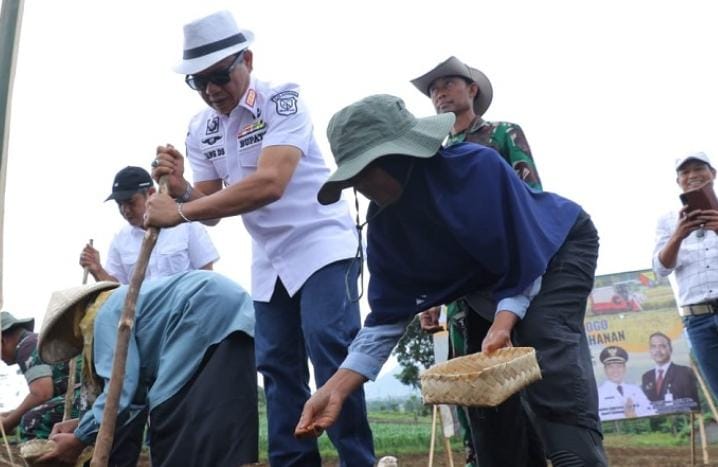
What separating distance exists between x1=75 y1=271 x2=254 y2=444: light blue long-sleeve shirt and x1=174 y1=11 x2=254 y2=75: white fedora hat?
2.55 feet

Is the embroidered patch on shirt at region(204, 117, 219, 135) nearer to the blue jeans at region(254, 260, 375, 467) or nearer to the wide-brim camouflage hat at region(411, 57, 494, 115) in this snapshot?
the blue jeans at region(254, 260, 375, 467)

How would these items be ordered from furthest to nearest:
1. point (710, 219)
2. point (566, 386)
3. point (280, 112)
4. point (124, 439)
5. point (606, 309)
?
point (606, 309) → point (710, 219) → point (124, 439) → point (280, 112) → point (566, 386)

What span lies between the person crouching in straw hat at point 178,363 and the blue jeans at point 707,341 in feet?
8.00

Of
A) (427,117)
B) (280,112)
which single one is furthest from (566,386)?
(280,112)

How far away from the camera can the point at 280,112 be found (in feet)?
12.7

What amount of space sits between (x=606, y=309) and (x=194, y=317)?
6.51 meters

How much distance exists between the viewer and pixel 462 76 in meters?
4.30

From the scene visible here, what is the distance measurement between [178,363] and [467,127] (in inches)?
54.5

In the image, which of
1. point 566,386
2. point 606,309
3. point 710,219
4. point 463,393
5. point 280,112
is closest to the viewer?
point 463,393

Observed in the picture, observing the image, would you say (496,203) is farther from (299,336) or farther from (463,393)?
(299,336)

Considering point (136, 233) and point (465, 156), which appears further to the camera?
point (136, 233)

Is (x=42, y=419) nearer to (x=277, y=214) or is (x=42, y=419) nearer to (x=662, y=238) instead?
(x=277, y=214)

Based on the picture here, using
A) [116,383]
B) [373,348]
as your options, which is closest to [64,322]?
[116,383]

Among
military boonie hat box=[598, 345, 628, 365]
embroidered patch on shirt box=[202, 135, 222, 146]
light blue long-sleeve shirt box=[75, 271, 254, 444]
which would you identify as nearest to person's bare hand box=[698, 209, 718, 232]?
light blue long-sleeve shirt box=[75, 271, 254, 444]
